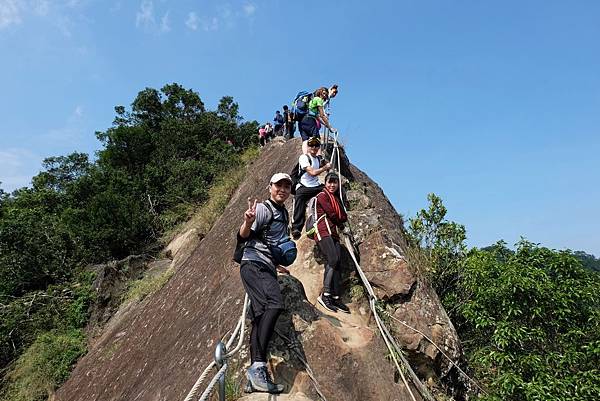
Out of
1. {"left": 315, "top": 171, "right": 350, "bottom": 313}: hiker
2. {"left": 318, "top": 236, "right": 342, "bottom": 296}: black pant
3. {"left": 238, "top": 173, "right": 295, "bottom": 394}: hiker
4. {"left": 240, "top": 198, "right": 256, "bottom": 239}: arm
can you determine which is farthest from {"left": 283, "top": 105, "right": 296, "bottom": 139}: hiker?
{"left": 240, "top": 198, "right": 256, "bottom": 239}: arm

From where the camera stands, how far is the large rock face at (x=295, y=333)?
484 cm

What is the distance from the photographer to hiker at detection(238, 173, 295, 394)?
410 cm

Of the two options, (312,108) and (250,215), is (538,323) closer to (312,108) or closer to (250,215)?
(250,215)

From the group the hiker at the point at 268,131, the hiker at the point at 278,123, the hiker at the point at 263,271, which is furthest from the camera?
the hiker at the point at 268,131

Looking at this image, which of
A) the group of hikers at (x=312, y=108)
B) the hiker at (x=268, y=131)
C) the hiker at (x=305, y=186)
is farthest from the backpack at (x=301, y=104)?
the hiker at (x=268, y=131)

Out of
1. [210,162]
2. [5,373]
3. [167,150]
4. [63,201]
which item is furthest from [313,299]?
[63,201]

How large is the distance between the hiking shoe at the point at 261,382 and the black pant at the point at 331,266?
2.03m

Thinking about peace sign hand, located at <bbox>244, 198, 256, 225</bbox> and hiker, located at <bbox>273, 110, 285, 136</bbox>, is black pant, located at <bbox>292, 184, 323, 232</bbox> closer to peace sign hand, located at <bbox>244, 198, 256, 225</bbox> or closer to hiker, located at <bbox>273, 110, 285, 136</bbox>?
peace sign hand, located at <bbox>244, 198, 256, 225</bbox>

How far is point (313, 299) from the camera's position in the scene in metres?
6.23

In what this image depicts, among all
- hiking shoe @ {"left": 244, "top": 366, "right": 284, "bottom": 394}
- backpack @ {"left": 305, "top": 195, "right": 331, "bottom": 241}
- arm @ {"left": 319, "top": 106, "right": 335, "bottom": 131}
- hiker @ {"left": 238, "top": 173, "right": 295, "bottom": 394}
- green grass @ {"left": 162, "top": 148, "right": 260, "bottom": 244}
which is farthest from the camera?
green grass @ {"left": 162, "top": 148, "right": 260, "bottom": 244}

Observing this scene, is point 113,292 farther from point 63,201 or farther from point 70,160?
point 70,160

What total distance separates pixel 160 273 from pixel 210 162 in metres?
8.06

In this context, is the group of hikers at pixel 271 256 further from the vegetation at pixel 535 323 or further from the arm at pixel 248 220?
the vegetation at pixel 535 323

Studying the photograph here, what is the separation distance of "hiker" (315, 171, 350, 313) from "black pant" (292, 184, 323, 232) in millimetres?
816
